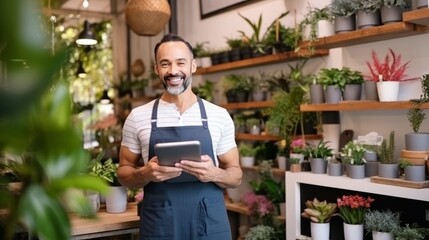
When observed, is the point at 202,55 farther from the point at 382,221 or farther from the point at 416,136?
the point at 382,221

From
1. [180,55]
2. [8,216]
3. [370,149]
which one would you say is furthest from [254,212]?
[8,216]

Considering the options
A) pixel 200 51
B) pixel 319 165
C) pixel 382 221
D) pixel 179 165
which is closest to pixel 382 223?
pixel 382 221

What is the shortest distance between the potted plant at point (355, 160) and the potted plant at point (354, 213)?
0.44ft

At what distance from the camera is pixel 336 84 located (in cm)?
295

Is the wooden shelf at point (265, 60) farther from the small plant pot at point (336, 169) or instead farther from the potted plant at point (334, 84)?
the small plant pot at point (336, 169)

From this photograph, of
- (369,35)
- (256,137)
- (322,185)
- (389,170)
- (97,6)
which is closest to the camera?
(389,170)

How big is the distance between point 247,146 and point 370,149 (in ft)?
5.07

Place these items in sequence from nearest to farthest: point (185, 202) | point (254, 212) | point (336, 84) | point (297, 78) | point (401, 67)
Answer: point (185, 202) < point (401, 67) < point (336, 84) < point (297, 78) < point (254, 212)

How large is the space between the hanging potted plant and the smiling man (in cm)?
122

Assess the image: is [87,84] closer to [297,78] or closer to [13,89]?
[297,78]

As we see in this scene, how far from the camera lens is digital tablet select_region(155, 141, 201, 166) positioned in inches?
69.2

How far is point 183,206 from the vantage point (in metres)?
1.98

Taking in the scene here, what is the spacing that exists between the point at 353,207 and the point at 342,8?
129 centimetres

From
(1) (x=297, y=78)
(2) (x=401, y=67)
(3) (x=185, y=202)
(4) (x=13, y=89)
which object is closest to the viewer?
(4) (x=13, y=89)
